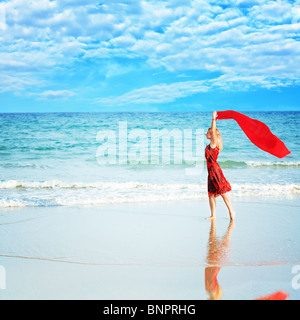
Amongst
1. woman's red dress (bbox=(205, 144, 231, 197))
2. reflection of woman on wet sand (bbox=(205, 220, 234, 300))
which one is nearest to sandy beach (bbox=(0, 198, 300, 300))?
reflection of woman on wet sand (bbox=(205, 220, 234, 300))

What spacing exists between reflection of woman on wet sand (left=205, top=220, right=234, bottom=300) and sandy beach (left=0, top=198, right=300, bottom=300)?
1cm

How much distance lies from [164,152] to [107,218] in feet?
38.4

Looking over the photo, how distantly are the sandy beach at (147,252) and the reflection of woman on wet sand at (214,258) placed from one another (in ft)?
0.04

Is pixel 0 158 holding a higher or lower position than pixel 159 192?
higher

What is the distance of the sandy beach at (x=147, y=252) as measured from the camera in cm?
387

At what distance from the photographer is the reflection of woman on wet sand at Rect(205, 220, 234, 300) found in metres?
3.82

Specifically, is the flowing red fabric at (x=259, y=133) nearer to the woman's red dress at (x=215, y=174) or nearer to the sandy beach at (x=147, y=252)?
the woman's red dress at (x=215, y=174)

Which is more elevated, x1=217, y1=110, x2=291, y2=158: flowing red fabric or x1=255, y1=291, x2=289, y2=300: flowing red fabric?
x1=217, y1=110, x2=291, y2=158: flowing red fabric

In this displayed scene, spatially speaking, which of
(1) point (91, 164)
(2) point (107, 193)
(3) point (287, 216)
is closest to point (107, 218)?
(2) point (107, 193)

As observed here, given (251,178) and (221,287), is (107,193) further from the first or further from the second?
(221,287)

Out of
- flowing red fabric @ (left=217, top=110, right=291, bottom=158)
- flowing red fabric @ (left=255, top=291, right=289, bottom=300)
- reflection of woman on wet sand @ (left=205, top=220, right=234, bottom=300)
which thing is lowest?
flowing red fabric @ (left=255, top=291, right=289, bottom=300)

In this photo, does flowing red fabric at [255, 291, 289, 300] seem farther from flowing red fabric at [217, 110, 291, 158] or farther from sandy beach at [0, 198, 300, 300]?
flowing red fabric at [217, 110, 291, 158]
